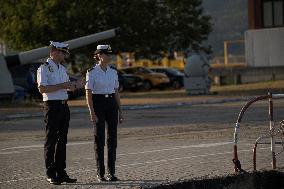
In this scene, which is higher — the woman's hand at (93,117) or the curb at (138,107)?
the woman's hand at (93,117)

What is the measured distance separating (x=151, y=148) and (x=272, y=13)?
39.1 metres

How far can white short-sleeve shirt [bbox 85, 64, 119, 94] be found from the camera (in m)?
12.7

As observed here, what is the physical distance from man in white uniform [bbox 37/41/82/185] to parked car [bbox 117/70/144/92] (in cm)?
4116

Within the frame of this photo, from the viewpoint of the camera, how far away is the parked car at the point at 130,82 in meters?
54.0

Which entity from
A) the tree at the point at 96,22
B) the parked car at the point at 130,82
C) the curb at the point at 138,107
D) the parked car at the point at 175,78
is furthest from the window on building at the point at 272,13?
the curb at the point at 138,107

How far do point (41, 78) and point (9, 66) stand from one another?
27.5 meters

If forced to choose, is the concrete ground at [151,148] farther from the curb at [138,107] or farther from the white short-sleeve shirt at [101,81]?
the white short-sleeve shirt at [101,81]

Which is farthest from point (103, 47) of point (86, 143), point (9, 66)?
point (9, 66)

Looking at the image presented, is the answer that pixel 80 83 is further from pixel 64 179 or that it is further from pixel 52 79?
pixel 64 179

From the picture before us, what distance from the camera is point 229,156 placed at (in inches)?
610

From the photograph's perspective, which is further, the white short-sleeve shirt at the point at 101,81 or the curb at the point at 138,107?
the curb at the point at 138,107

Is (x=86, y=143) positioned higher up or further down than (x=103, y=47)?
further down

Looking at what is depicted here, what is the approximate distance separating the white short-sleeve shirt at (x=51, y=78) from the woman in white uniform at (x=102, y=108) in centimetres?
38

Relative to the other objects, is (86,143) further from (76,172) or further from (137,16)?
(137,16)
